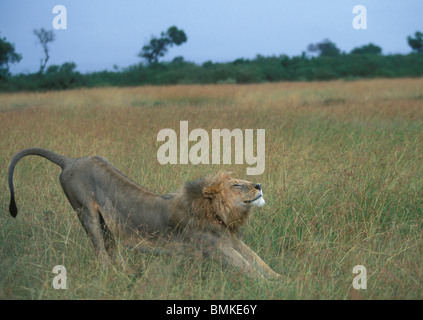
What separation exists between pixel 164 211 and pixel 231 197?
1.61 feet

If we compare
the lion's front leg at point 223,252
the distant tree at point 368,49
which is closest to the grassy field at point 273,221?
the lion's front leg at point 223,252

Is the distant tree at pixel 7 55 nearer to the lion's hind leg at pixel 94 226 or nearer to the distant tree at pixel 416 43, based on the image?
the lion's hind leg at pixel 94 226

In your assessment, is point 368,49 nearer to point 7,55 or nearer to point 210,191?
point 7,55

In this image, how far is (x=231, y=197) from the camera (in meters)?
3.46

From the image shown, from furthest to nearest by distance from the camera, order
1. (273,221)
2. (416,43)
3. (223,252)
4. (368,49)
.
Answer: (368,49)
(416,43)
(273,221)
(223,252)

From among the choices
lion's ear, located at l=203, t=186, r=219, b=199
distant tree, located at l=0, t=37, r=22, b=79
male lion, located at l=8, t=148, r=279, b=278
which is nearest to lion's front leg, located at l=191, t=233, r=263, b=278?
male lion, located at l=8, t=148, r=279, b=278

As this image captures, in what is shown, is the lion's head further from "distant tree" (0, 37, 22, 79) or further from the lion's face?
"distant tree" (0, 37, 22, 79)

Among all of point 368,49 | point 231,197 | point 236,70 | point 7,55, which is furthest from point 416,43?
point 231,197

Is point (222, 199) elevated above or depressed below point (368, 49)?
below

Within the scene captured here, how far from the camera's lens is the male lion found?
11.2 feet

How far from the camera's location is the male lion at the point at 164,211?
341cm

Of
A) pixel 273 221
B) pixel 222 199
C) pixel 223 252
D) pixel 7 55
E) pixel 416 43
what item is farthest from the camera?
pixel 416 43

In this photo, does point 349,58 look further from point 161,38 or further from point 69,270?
point 69,270
